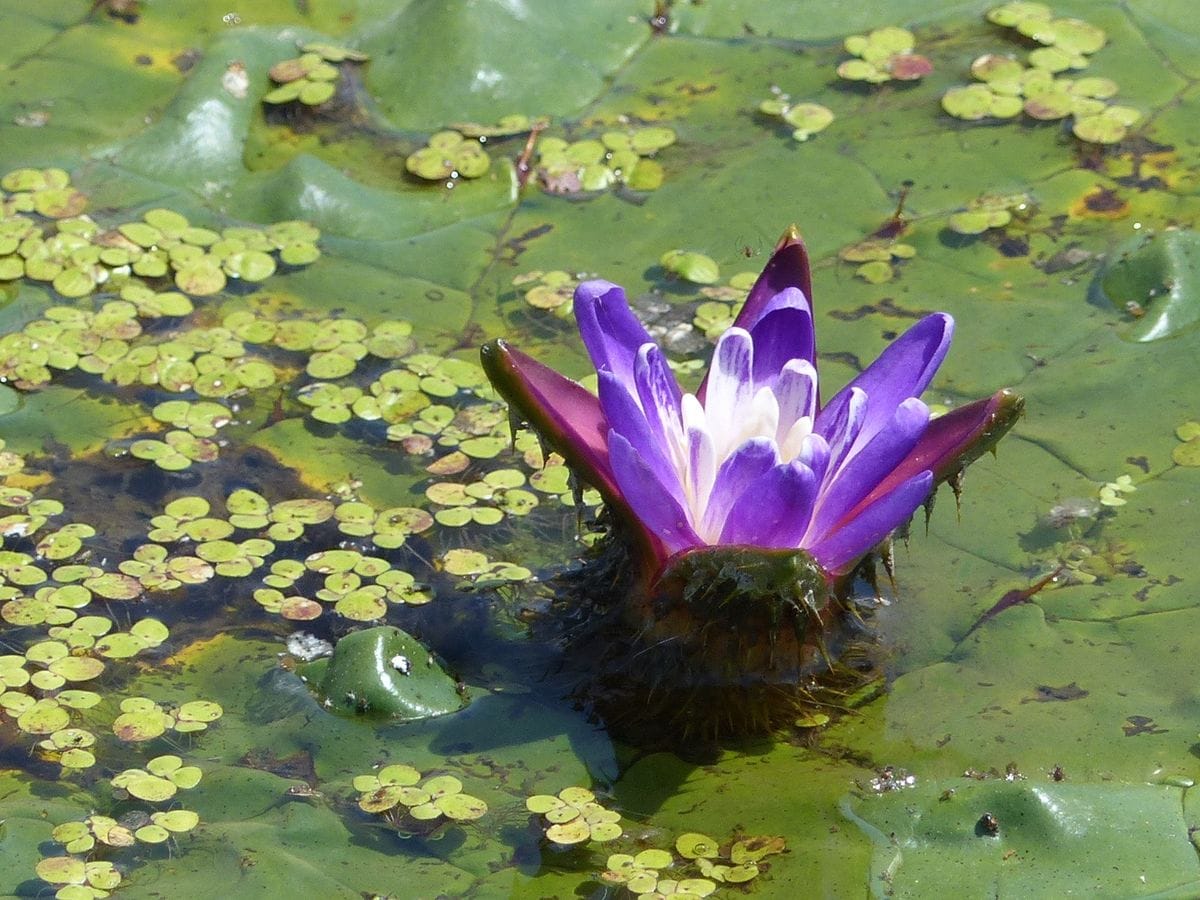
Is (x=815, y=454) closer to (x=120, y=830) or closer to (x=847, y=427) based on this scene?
(x=847, y=427)

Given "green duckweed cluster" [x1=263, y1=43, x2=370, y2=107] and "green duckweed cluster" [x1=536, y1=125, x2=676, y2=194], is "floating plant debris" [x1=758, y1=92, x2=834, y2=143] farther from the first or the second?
"green duckweed cluster" [x1=263, y1=43, x2=370, y2=107]

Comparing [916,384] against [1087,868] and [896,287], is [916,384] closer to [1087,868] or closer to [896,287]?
[1087,868]

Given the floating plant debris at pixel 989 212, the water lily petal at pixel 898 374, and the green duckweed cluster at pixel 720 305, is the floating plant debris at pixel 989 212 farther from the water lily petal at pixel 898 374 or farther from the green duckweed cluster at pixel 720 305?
the water lily petal at pixel 898 374

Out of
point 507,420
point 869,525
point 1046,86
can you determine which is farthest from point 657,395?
point 1046,86

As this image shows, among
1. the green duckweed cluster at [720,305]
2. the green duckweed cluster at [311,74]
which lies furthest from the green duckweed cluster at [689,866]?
the green duckweed cluster at [311,74]

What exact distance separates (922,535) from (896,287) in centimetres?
96

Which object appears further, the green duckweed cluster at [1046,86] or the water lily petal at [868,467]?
the green duckweed cluster at [1046,86]

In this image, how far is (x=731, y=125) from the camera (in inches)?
185

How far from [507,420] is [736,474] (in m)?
1.36

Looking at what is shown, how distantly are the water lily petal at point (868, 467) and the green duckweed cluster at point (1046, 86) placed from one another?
2.14 meters

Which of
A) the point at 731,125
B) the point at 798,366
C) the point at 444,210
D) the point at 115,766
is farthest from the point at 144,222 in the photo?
the point at 798,366

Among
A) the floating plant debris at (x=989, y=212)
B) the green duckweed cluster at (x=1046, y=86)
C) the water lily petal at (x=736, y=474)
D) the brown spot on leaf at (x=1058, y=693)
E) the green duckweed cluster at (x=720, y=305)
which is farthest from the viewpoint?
the green duckweed cluster at (x=1046, y=86)

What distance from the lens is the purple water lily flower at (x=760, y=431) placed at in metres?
2.56

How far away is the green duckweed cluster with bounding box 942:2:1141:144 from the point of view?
14.4ft
